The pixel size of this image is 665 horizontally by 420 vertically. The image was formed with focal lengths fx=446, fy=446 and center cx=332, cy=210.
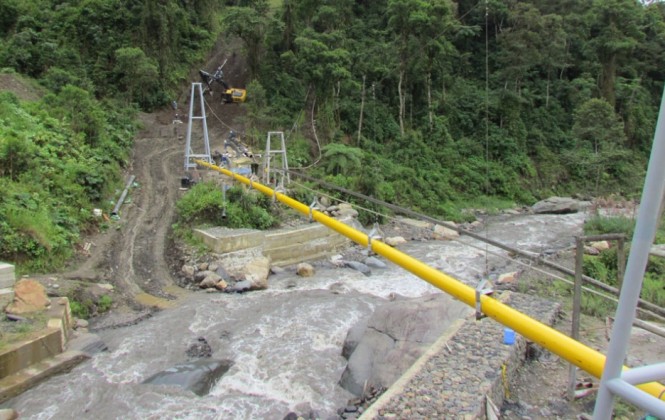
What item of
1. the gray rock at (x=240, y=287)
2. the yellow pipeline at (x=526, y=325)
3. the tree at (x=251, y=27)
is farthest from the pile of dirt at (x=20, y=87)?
the yellow pipeline at (x=526, y=325)

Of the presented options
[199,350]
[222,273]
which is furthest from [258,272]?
[199,350]

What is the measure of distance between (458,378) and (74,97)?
13.8m

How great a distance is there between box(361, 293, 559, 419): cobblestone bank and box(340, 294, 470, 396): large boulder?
526 millimetres

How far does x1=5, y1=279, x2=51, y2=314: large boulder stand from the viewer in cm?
641

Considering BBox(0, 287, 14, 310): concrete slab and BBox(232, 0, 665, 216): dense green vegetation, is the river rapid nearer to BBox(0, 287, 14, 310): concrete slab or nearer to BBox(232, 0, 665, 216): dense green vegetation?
BBox(0, 287, 14, 310): concrete slab

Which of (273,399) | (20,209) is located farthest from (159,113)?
(273,399)

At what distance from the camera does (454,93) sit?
25.1 meters

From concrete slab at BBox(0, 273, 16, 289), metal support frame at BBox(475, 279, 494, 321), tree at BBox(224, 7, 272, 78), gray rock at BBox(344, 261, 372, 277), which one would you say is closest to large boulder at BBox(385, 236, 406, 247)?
gray rock at BBox(344, 261, 372, 277)

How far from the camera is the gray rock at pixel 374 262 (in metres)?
11.3

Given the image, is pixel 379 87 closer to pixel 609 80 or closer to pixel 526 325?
pixel 609 80

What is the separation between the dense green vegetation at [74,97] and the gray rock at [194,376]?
4.30 meters

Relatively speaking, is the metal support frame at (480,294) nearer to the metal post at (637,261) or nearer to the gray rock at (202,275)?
the metal post at (637,261)

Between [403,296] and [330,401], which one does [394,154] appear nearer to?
A: [403,296]

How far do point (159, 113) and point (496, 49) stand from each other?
19.8m
